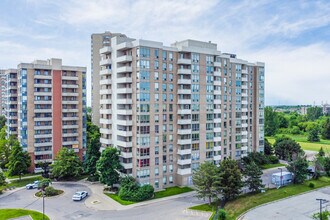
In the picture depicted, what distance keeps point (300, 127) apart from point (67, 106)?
14238cm

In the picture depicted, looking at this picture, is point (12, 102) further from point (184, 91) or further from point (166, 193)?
point (166, 193)

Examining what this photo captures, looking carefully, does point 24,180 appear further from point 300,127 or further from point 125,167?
point 300,127

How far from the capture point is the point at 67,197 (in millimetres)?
52938

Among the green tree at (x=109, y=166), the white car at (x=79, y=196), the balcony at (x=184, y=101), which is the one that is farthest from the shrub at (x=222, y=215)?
the white car at (x=79, y=196)

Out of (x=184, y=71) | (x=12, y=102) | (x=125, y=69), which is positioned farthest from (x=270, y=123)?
(x=12, y=102)

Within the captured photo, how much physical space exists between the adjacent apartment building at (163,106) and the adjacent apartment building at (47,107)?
19.1m

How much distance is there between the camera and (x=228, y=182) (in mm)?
49250

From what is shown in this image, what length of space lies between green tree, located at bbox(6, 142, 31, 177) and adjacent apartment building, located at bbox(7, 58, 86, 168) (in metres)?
5.72

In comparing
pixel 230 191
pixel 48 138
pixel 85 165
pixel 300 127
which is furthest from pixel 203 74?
pixel 300 127

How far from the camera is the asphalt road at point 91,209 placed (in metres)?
43.8

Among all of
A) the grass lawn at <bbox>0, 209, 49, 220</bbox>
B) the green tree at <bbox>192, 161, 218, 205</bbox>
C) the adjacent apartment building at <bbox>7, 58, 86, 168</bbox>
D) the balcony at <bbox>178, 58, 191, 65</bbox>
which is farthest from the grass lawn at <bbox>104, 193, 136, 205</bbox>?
the adjacent apartment building at <bbox>7, 58, 86, 168</bbox>

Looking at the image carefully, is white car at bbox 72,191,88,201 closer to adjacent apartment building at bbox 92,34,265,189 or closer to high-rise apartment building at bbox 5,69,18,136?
adjacent apartment building at bbox 92,34,265,189

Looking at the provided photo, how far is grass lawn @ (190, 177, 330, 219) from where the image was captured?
4659cm

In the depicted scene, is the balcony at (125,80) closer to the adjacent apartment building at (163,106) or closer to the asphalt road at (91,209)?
the adjacent apartment building at (163,106)
